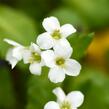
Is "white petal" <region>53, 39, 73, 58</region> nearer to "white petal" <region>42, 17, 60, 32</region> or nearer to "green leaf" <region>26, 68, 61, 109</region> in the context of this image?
"white petal" <region>42, 17, 60, 32</region>

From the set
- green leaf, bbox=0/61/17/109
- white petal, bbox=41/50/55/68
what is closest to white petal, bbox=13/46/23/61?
white petal, bbox=41/50/55/68

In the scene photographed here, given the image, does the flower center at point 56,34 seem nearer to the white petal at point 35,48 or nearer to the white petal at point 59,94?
the white petal at point 35,48

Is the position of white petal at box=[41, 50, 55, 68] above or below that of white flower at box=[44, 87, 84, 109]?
above

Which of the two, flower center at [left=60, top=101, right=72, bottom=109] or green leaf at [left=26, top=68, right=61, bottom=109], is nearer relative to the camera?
flower center at [left=60, top=101, right=72, bottom=109]

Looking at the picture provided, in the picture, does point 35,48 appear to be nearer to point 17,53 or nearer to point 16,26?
point 17,53

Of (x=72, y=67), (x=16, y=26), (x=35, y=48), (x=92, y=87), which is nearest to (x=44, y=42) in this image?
(x=35, y=48)

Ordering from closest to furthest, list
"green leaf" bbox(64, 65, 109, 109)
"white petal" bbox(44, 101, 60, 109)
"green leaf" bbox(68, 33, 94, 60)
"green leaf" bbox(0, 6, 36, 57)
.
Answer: "white petal" bbox(44, 101, 60, 109), "green leaf" bbox(68, 33, 94, 60), "green leaf" bbox(64, 65, 109, 109), "green leaf" bbox(0, 6, 36, 57)
